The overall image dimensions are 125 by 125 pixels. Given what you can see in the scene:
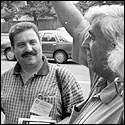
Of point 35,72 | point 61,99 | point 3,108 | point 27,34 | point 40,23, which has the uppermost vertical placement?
point 27,34

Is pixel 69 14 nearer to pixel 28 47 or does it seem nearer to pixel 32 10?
pixel 28 47

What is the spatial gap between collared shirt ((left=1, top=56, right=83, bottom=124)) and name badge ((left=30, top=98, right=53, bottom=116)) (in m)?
0.02

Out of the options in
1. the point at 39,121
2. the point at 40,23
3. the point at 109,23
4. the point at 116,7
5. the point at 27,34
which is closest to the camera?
the point at 109,23

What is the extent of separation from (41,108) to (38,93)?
9 centimetres

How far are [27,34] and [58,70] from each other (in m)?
0.31

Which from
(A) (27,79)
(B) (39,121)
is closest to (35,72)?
(A) (27,79)

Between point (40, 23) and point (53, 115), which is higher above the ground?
point (53, 115)

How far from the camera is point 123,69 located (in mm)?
873

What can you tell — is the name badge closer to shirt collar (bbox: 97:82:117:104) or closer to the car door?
shirt collar (bbox: 97:82:117:104)

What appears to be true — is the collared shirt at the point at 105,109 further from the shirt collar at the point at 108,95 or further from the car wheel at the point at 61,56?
the car wheel at the point at 61,56

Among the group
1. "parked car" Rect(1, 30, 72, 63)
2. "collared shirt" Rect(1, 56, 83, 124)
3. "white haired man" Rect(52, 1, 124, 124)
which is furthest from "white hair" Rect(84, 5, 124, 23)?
"parked car" Rect(1, 30, 72, 63)

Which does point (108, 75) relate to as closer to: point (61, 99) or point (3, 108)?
point (61, 99)

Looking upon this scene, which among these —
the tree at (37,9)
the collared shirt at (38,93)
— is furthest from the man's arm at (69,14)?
the tree at (37,9)

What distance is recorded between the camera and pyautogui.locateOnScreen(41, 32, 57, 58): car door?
10.8 m
